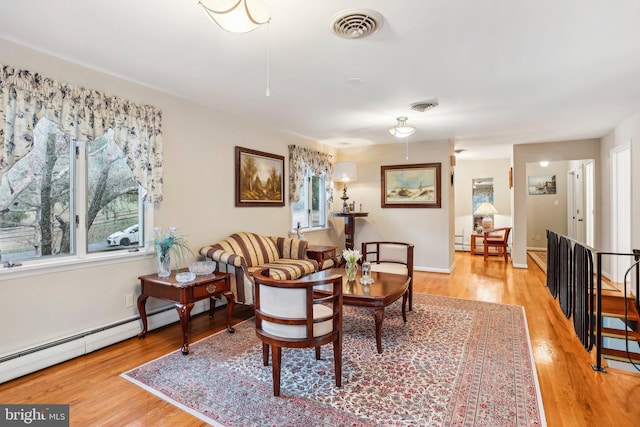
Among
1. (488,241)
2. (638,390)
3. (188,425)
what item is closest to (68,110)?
(188,425)

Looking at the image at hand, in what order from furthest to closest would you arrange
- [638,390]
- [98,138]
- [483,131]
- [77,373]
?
[483,131] → [98,138] → [77,373] → [638,390]

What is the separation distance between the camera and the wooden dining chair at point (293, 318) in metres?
2.05

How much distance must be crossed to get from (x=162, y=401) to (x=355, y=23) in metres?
2.74

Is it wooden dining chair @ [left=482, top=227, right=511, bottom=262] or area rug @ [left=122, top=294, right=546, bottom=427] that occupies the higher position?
wooden dining chair @ [left=482, top=227, right=511, bottom=262]

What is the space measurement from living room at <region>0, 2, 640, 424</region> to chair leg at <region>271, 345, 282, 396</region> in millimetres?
1782

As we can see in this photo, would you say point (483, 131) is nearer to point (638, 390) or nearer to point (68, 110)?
point (638, 390)

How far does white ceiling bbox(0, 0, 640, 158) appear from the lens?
1.98m

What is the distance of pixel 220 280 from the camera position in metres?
3.11

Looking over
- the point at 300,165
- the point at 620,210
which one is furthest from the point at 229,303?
the point at 620,210

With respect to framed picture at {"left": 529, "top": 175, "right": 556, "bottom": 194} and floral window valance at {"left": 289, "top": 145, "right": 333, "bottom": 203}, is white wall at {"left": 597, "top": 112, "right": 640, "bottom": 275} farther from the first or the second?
floral window valance at {"left": 289, "top": 145, "right": 333, "bottom": 203}

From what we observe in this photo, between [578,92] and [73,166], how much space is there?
16.1 feet

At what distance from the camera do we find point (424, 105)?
3744 mm

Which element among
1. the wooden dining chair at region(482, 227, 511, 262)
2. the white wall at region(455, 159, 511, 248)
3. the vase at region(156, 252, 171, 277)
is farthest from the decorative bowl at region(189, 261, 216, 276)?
the white wall at region(455, 159, 511, 248)

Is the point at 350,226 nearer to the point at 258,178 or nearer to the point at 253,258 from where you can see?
the point at 258,178
